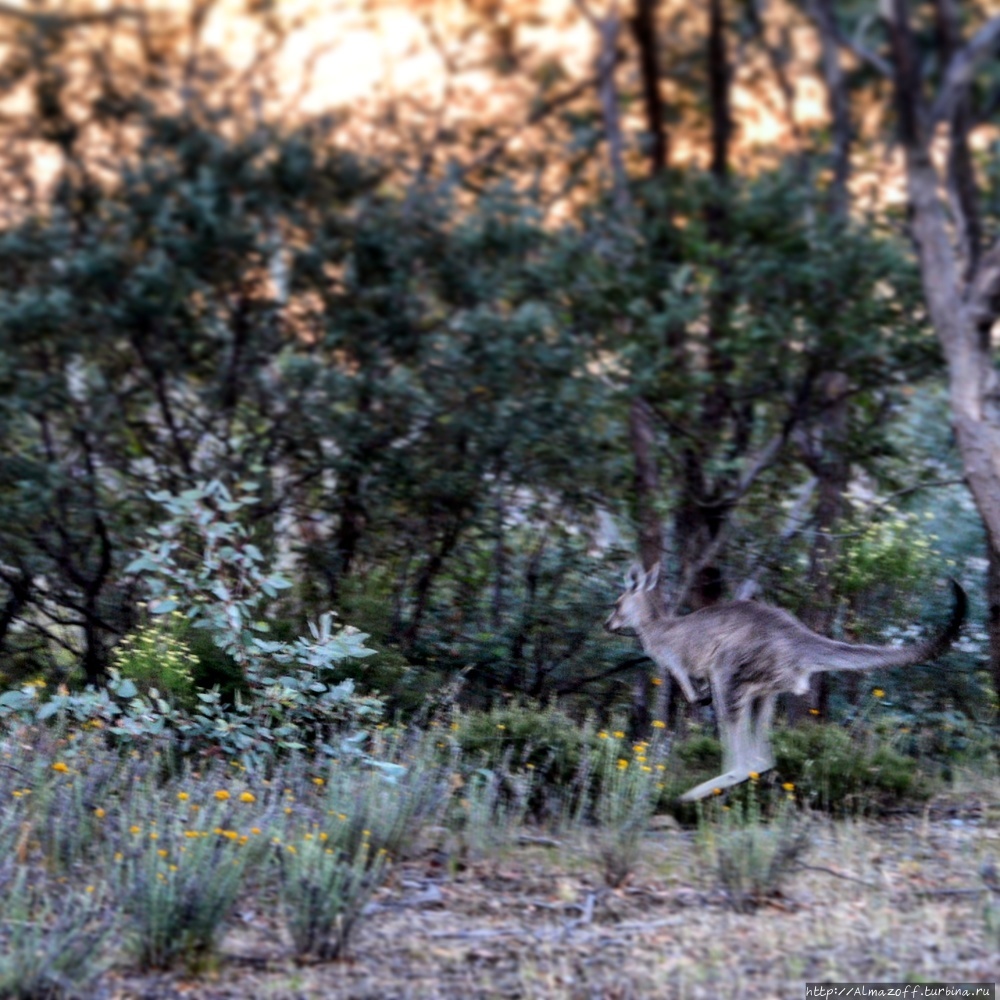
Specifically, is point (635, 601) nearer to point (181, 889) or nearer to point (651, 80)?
point (181, 889)

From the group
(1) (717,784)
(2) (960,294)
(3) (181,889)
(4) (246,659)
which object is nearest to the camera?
(3) (181,889)

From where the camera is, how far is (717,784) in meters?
7.18

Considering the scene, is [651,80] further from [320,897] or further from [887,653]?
[320,897]

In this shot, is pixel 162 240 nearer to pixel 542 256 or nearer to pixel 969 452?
pixel 542 256

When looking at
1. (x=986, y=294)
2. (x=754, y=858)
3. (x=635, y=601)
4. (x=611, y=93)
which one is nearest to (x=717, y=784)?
(x=754, y=858)

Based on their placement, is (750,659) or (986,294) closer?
(750,659)

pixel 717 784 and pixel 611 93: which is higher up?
pixel 611 93

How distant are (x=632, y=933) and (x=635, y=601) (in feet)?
10.9

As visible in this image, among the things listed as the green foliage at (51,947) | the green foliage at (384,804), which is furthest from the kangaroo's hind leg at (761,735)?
the green foliage at (51,947)

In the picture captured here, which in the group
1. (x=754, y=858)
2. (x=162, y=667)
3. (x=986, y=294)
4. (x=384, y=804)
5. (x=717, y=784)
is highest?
(x=986, y=294)

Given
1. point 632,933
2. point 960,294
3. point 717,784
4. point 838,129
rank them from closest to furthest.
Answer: point 632,933 → point 717,784 → point 960,294 → point 838,129

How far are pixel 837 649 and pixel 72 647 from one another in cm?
577

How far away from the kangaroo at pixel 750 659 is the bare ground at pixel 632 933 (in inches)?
38.7

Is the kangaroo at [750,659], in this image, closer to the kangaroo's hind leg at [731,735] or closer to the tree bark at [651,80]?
the kangaroo's hind leg at [731,735]
